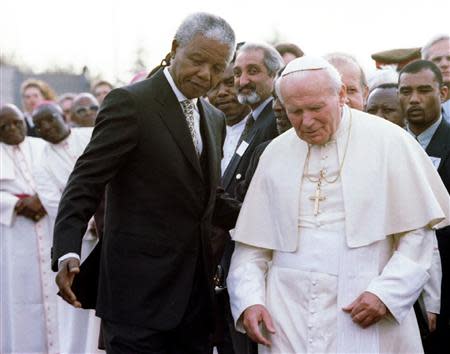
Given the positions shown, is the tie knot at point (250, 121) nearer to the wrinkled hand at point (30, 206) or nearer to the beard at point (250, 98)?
the beard at point (250, 98)

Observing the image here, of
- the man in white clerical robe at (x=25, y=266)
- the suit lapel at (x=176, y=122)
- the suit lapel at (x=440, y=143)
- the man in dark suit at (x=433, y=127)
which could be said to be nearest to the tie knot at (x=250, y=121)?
the man in dark suit at (x=433, y=127)

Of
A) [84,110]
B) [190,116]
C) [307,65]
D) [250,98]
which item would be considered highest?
[307,65]

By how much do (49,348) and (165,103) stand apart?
5.65 metres

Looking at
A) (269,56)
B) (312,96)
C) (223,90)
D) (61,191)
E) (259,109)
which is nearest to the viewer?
(312,96)

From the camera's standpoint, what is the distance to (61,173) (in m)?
9.63

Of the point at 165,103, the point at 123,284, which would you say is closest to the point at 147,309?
the point at 123,284

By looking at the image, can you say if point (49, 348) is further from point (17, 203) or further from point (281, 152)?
point (281, 152)

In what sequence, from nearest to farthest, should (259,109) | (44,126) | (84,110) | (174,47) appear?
1. (174,47)
2. (259,109)
3. (44,126)
4. (84,110)

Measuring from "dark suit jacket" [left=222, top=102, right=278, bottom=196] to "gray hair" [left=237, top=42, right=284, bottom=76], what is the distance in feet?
1.70

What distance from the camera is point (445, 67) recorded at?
311 inches

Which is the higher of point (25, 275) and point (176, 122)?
point (176, 122)

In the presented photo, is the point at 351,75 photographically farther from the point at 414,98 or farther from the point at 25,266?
the point at 25,266

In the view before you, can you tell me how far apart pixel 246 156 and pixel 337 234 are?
1.85 meters

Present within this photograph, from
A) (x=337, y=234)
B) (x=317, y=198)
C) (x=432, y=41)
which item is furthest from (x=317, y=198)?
(x=432, y=41)
